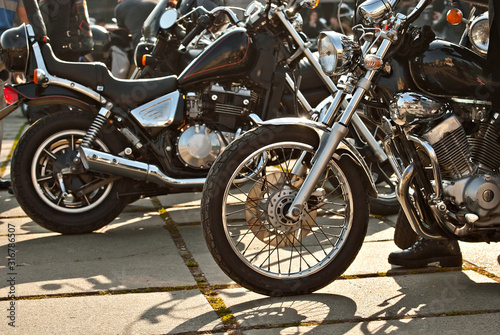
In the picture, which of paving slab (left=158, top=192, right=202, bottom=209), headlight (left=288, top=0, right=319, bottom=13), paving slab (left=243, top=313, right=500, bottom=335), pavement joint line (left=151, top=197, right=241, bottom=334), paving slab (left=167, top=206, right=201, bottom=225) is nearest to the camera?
paving slab (left=243, top=313, right=500, bottom=335)

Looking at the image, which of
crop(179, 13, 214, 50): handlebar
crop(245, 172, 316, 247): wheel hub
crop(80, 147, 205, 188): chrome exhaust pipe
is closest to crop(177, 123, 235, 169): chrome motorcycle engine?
crop(80, 147, 205, 188): chrome exhaust pipe

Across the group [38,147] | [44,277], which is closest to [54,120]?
[38,147]

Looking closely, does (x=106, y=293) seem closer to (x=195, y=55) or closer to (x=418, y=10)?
(x=418, y=10)

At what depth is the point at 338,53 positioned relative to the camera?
3.32 metres

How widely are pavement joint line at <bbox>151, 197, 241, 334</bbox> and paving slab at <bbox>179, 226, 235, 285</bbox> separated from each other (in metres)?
0.03

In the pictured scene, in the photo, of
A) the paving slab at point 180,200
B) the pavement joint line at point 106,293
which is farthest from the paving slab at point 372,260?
the paving slab at point 180,200

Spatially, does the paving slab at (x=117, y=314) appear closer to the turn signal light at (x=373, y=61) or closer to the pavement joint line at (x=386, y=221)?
the turn signal light at (x=373, y=61)

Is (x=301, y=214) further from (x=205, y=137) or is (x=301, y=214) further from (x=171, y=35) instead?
(x=171, y=35)

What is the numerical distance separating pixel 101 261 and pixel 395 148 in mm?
1763

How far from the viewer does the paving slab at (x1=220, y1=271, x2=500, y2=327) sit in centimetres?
321

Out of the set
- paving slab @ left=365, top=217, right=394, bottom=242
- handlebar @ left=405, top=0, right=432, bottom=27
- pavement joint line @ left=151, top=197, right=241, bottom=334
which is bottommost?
paving slab @ left=365, top=217, right=394, bottom=242

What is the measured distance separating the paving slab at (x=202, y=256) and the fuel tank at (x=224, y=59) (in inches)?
38.8

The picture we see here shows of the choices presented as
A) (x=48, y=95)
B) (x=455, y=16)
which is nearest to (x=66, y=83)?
(x=48, y=95)

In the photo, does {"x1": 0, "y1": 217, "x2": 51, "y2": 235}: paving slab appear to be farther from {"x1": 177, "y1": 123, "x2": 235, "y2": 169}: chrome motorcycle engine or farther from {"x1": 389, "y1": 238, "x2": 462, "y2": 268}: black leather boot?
{"x1": 389, "y1": 238, "x2": 462, "y2": 268}: black leather boot
